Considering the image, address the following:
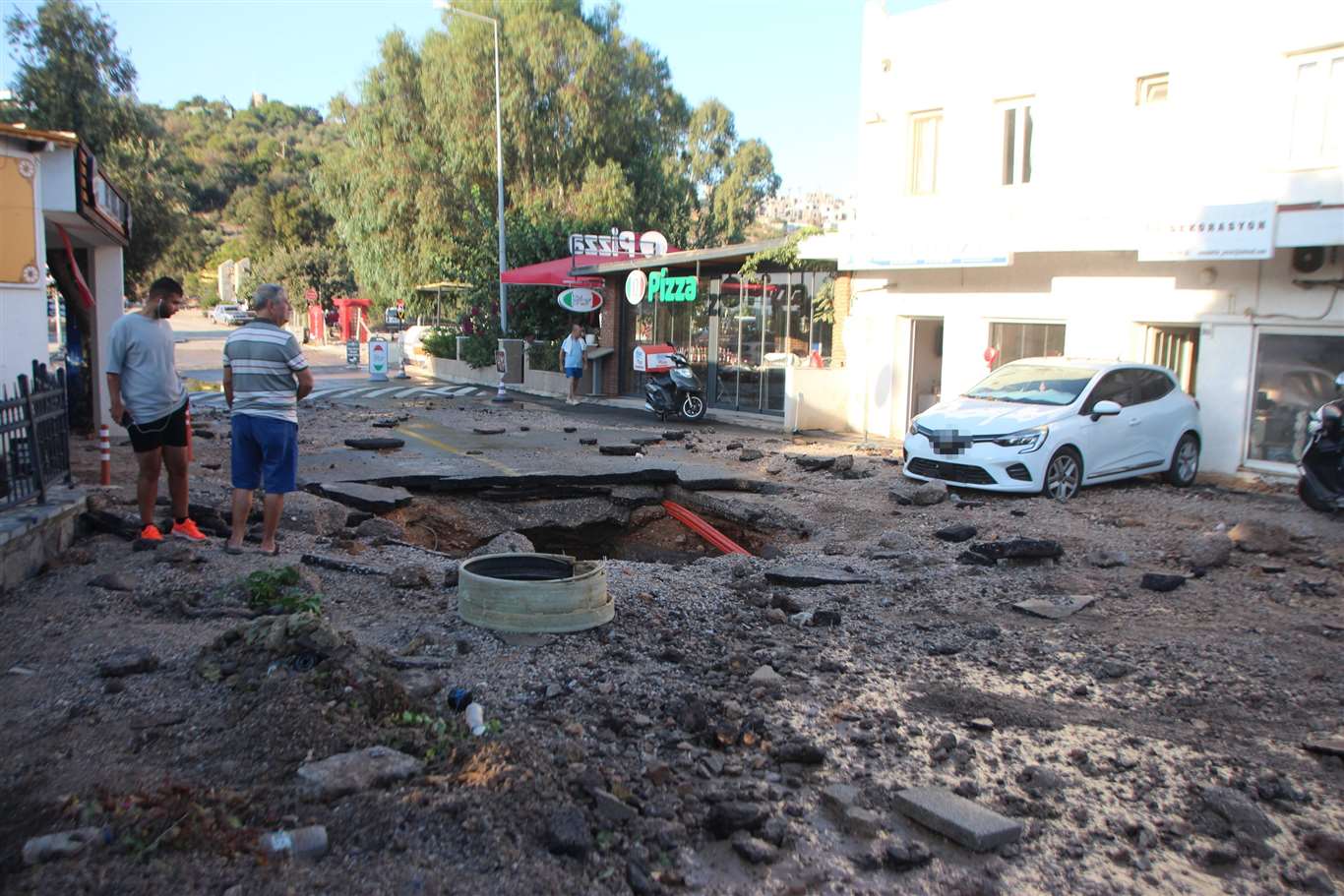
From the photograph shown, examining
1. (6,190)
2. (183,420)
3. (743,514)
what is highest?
(6,190)

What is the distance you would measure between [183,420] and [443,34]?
1331 inches

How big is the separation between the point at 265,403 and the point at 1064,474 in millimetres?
8342

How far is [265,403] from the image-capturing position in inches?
272

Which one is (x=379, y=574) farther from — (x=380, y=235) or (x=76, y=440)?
(x=380, y=235)

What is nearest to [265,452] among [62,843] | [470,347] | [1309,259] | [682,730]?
[682,730]

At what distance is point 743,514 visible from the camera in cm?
1052

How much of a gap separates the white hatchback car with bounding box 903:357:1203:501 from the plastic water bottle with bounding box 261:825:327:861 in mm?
9326

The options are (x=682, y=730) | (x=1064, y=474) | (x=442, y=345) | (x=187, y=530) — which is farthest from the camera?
(x=442, y=345)

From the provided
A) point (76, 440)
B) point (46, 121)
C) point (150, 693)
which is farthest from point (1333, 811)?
point (46, 121)

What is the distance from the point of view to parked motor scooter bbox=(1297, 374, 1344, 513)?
10492 mm

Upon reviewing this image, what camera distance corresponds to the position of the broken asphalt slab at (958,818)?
3656 millimetres

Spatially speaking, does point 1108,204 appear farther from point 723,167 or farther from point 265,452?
point 723,167

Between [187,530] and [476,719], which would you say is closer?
[476,719]

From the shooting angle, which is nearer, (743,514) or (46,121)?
(743,514)
